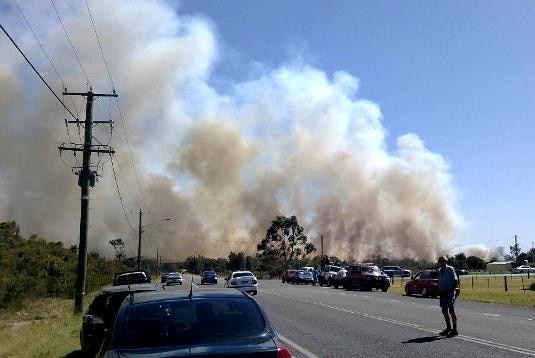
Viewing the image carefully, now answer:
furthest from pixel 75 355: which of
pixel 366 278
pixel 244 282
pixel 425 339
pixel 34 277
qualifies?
pixel 34 277

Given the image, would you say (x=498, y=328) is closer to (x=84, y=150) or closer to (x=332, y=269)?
(x=84, y=150)

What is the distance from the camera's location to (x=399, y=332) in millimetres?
14570

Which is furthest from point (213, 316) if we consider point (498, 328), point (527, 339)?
point (498, 328)

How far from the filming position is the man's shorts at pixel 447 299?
47.9ft

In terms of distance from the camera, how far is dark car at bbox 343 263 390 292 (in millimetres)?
40747

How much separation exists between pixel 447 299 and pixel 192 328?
1045cm

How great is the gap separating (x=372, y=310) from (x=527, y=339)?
8.71m

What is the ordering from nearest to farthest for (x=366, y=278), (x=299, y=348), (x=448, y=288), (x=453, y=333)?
(x=299, y=348) → (x=453, y=333) → (x=448, y=288) → (x=366, y=278)

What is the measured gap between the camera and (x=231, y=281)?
35.7m

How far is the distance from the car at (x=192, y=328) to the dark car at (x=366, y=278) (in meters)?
35.6

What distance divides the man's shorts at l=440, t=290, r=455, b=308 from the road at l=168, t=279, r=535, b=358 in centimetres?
67

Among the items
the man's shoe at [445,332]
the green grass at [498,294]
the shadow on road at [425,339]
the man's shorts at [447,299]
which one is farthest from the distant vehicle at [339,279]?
the shadow on road at [425,339]

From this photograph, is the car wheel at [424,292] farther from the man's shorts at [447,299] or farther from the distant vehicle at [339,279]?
the man's shorts at [447,299]

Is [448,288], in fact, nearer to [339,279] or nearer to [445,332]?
[445,332]
